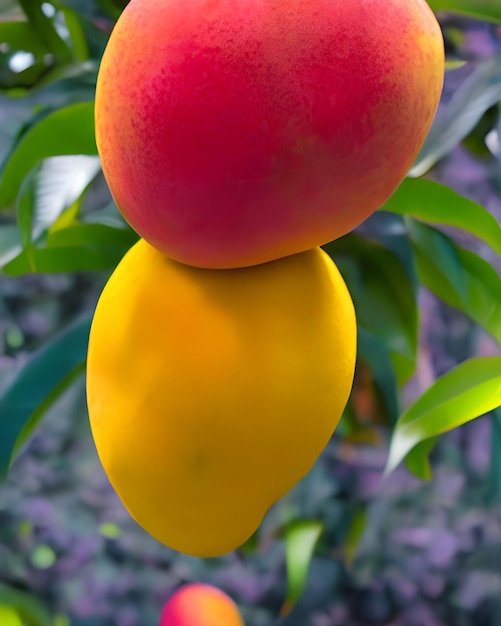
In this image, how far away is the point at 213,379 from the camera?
0.20 meters

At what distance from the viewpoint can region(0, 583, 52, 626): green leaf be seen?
0.44 meters

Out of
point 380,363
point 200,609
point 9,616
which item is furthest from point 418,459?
point 9,616

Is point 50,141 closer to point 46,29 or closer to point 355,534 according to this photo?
point 46,29

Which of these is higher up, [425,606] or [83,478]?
[83,478]

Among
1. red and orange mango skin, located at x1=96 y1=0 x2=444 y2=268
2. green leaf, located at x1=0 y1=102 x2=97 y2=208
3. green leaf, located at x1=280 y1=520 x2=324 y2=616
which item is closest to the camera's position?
red and orange mango skin, located at x1=96 y1=0 x2=444 y2=268

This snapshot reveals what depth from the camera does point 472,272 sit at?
34 cm

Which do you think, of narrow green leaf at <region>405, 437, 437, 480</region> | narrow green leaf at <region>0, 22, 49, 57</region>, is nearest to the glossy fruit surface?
narrow green leaf at <region>405, 437, 437, 480</region>

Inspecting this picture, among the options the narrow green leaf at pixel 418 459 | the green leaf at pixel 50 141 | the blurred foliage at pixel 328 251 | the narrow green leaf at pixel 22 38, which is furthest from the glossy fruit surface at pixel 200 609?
the narrow green leaf at pixel 22 38

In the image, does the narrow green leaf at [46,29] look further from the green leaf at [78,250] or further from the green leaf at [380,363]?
the green leaf at [380,363]

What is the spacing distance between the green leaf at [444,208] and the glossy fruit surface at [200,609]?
0.26 metres

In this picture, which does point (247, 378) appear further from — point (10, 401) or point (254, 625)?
point (254, 625)

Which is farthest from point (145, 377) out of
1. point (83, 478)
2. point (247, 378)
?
point (83, 478)

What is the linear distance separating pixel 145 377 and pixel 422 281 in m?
0.23

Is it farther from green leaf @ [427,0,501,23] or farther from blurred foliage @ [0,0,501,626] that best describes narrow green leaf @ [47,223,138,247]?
green leaf @ [427,0,501,23]
